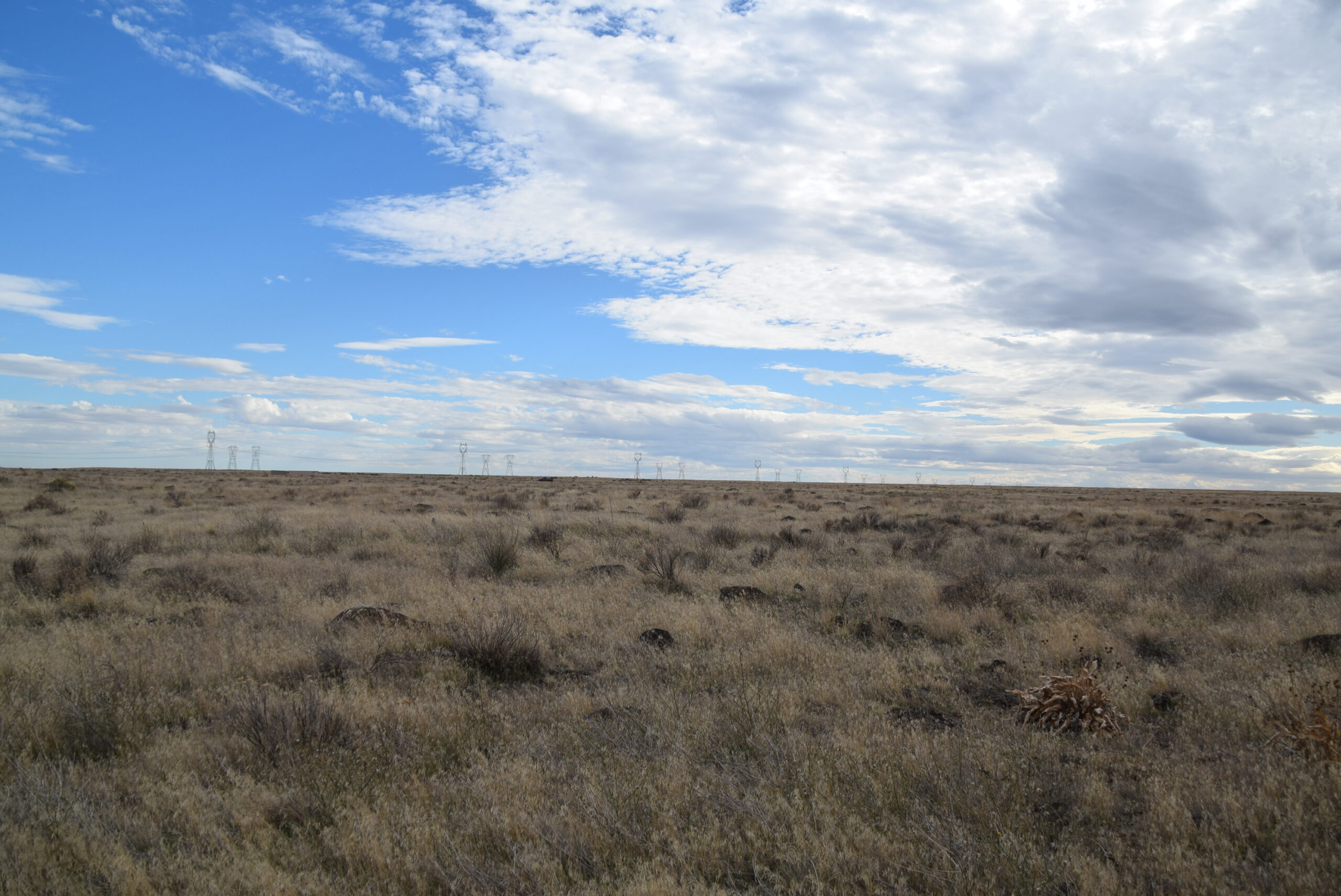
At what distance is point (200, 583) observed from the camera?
10070mm

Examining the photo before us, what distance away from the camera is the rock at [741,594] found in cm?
985

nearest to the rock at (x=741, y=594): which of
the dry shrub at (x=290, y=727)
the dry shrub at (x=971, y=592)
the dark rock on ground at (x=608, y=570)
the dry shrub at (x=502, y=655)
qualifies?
the dark rock on ground at (x=608, y=570)

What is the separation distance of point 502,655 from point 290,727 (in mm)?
2217

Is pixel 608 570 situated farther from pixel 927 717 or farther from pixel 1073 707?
pixel 1073 707

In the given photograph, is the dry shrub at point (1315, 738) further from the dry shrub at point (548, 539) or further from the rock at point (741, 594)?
the dry shrub at point (548, 539)

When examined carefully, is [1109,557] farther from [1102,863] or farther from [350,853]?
[350,853]

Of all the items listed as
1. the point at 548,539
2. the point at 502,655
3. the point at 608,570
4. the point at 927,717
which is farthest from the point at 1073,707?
the point at 548,539

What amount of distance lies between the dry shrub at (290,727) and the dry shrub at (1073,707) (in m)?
5.18

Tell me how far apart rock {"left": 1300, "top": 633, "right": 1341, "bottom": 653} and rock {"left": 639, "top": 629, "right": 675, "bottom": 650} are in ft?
21.6

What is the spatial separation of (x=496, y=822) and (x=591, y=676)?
2.86m

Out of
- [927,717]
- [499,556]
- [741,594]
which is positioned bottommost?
[927,717]

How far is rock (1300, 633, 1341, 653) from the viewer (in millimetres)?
7027

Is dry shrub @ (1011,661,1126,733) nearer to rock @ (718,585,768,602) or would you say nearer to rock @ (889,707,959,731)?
rock @ (889,707,959,731)

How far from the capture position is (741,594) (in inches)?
399
